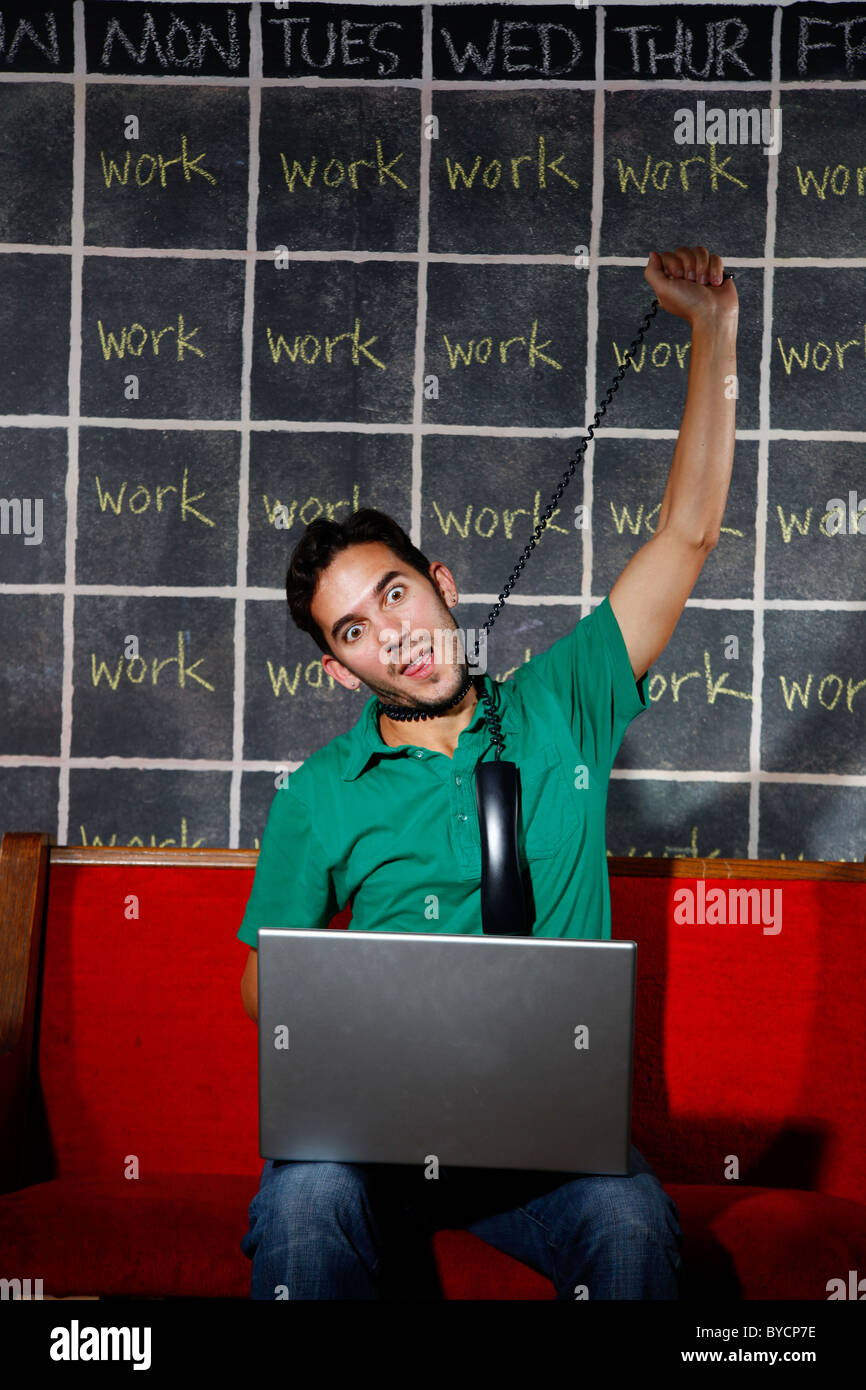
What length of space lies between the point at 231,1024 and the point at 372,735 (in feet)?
2.10

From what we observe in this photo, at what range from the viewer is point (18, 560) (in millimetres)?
2545

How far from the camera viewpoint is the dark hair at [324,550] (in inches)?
62.3

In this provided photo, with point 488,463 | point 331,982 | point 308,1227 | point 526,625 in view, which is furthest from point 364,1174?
point 488,463

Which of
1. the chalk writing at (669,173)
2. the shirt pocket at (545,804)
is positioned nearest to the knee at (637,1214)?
the shirt pocket at (545,804)

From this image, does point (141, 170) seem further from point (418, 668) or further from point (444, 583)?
point (418, 668)

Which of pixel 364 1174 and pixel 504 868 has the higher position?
pixel 504 868

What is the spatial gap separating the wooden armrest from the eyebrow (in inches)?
28.9

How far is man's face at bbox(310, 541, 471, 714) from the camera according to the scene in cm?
155

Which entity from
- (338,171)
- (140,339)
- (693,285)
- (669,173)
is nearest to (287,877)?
(693,285)

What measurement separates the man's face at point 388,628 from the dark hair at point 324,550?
0.04 feet

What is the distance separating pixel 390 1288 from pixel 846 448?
1931 mm

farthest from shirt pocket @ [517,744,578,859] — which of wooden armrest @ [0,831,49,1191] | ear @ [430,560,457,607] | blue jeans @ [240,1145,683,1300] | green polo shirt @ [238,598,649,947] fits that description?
wooden armrest @ [0,831,49,1191]

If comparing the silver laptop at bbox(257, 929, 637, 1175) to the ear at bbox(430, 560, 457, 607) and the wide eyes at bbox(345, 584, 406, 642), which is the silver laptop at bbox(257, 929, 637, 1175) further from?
the ear at bbox(430, 560, 457, 607)

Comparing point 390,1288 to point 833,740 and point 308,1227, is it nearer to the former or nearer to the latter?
point 308,1227
